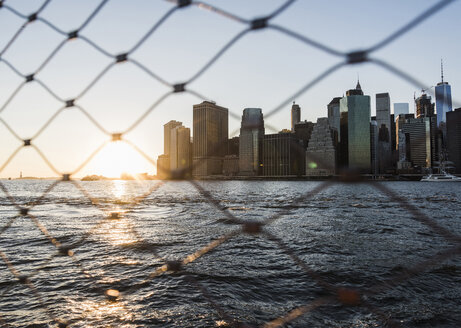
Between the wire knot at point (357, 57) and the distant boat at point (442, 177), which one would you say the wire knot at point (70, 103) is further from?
the distant boat at point (442, 177)

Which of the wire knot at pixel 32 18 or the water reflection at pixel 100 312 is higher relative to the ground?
the wire knot at pixel 32 18

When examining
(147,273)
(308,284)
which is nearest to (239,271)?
(308,284)

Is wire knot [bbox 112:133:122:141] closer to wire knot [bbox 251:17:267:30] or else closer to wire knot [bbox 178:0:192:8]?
wire knot [bbox 178:0:192:8]

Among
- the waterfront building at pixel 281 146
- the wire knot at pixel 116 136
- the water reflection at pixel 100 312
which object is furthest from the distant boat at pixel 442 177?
the wire knot at pixel 116 136

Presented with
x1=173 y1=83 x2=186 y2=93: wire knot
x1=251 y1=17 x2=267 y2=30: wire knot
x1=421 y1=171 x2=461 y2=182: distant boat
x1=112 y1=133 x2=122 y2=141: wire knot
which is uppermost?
x1=251 y1=17 x2=267 y2=30: wire knot

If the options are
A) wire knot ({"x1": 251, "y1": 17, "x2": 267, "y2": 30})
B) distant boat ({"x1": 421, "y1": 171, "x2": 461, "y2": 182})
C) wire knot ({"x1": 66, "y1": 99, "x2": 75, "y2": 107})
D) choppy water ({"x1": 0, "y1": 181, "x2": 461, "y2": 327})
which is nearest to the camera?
wire knot ({"x1": 251, "y1": 17, "x2": 267, "y2": 30})

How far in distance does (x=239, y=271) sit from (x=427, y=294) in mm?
4370

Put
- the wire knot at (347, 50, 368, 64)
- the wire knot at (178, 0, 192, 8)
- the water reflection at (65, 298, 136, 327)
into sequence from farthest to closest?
the water reflection at (65, 298, 136, 327) < the wire knot at (178, 0, 192, 8) < the wire knot at (347, 50, 368, 64)

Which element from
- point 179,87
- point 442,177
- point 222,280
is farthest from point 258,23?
point 442,177

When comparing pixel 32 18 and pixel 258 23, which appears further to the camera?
pixel 32 18

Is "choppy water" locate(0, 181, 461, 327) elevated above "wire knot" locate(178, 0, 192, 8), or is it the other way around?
"wire knot" locate(178, 0, 192, 8)

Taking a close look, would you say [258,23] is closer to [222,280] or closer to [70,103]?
[70,103]

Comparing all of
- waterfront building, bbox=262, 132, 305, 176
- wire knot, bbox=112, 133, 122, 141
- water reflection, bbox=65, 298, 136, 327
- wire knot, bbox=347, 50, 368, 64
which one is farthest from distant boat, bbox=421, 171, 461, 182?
wire knot, bbox=112, 133, 122, 141

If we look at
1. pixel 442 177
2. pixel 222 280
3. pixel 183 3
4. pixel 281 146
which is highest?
pixel 183 3
